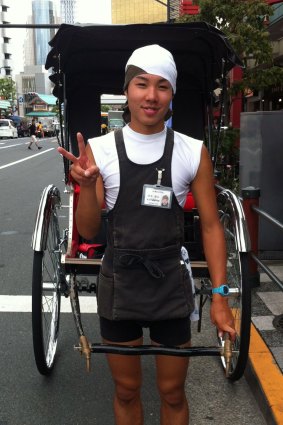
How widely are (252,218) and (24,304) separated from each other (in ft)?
7.43

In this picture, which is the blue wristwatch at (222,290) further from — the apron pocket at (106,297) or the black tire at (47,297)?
the black tire at (47,297)

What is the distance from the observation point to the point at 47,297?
3590mm

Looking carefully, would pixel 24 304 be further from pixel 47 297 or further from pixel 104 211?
pixel 104 211

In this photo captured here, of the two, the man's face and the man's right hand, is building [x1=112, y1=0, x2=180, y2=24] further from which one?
the man's right hand

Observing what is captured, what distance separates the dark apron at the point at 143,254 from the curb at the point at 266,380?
42.1 inches

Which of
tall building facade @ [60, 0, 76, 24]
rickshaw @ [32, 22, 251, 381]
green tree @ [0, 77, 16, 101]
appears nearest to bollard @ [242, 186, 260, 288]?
rickshaw @ [32, 22, 251, 381]

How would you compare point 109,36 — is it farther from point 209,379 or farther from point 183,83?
point 209,379

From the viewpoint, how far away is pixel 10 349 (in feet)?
12.3

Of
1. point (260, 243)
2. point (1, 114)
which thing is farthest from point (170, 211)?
point (1, 114)

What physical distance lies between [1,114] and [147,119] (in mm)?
82291

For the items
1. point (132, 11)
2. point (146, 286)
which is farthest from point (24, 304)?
point (132, 11)

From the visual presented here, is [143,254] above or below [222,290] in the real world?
above

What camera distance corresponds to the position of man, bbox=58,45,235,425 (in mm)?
1995

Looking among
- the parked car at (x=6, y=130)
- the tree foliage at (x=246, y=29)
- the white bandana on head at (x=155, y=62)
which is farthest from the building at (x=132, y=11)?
the white bandana on head at (x=155, y=62)
